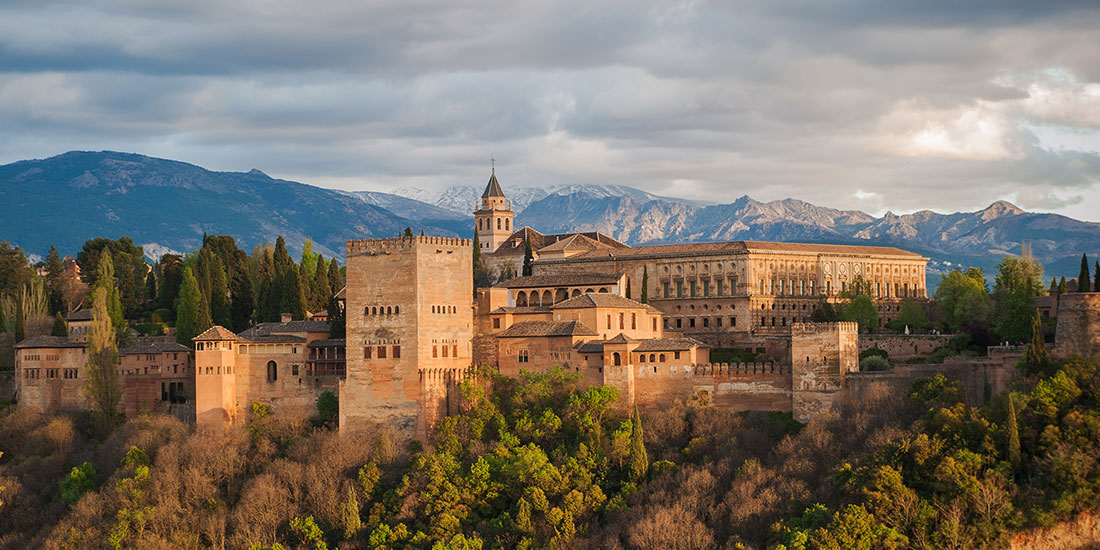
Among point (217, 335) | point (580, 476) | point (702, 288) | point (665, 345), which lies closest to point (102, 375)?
point (217, 335)

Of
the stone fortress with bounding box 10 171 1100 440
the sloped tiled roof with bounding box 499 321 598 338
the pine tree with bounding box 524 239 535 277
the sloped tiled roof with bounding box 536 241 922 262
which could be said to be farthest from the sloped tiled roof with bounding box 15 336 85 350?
the sloped tiled roof with bounding box 536 241 922 262

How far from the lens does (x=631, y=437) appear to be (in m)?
54.4

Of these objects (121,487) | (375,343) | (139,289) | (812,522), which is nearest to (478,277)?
(139,289)

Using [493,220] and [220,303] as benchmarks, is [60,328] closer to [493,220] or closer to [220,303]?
[220,303]

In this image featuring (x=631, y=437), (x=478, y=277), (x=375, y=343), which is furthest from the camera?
(x=478, y=277)

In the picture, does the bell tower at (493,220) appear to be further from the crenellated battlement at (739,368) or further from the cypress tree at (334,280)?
the crenellated battlement at (739,368)

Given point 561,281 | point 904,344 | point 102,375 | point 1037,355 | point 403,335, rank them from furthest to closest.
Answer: point 561,281 → point 102,375 → point 904,344 → point 403,335 → point 1037,355

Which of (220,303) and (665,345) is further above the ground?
(220,303)

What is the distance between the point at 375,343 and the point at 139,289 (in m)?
39.2

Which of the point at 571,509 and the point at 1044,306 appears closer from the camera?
the point at 571,509

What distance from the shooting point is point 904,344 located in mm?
63438

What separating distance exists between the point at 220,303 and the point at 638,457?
3329 centimetres

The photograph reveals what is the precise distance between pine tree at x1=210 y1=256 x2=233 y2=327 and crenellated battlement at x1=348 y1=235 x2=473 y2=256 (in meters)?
19.2

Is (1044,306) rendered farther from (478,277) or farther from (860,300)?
(478,277)
